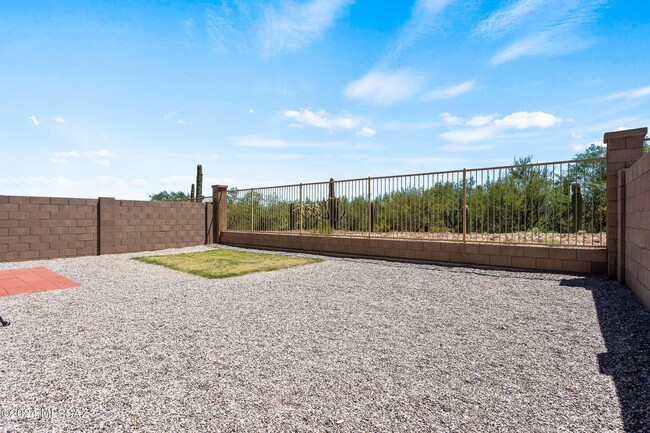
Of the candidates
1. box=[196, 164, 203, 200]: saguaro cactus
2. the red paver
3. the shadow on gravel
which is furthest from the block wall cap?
box=[196, 164, 203, 200]: saguaro cactus

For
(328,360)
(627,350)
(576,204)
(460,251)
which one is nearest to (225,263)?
(460,251)

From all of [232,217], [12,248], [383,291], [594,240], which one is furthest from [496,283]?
[12,248]

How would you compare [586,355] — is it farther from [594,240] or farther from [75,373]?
[594,240]

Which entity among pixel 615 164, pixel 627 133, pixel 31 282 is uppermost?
pixel 627 133

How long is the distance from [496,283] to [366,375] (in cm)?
461

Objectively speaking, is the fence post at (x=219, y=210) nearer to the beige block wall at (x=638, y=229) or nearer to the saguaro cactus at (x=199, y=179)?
the beige block wall at (x=638, y=229)

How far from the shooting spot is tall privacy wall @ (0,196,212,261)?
9.98 metres

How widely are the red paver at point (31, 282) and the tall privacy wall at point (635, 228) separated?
9202mm

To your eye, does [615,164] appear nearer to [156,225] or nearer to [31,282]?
[31,282]

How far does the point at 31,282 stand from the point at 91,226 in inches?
193

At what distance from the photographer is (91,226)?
37.3ft

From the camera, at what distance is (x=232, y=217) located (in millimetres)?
14766

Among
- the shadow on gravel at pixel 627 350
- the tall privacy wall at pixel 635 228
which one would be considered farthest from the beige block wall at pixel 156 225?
the tall privacy wall at pixel 635 228

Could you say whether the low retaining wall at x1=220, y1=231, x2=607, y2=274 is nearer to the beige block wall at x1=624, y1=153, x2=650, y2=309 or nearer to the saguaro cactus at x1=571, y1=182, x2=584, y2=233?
the saguaro cactus at x1=571, y1=182, x2=584, y2=233
